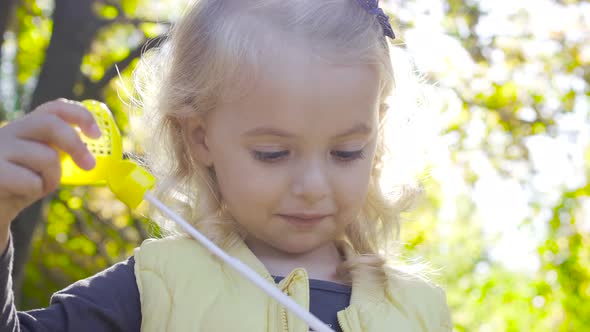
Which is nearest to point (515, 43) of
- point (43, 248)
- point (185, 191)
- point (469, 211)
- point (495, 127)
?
point (495, 127)

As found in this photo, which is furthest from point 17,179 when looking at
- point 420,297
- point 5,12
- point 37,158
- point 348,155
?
point 5,12

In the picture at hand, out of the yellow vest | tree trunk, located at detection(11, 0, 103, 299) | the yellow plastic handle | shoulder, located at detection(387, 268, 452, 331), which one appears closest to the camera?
the yellow plastic handle

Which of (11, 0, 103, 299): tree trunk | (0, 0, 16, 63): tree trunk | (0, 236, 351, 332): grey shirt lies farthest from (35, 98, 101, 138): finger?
(0, 0, 16, 63): tree trunk

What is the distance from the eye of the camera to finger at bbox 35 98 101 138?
1.29 metres

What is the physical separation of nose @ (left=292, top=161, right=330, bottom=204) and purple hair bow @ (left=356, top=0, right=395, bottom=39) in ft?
1.58

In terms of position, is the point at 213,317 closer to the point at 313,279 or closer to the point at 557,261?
the point at 313,279

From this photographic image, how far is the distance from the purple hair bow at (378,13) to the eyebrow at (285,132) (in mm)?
346

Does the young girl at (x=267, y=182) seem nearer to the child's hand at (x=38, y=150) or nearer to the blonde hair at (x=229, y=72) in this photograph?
the blonde hair at (x=229, y=72)

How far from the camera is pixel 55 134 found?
4.16ft

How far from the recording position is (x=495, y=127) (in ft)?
17.5

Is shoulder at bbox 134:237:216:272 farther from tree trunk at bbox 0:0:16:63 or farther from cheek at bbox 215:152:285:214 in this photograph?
tree trunk at bbox 0:0:16:63

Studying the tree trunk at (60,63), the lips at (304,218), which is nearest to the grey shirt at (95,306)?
the lips at (304,218)

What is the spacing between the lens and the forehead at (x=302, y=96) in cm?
167

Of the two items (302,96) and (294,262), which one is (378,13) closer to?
(302,96)
